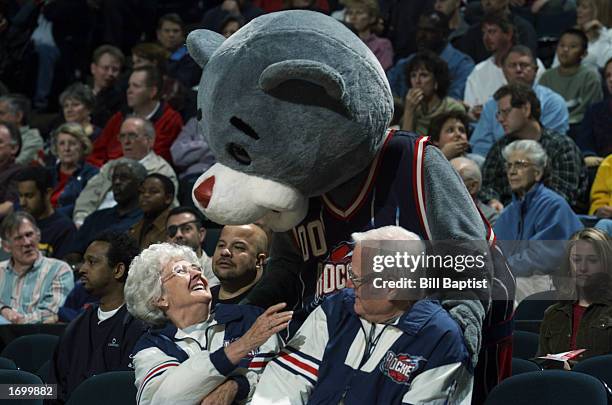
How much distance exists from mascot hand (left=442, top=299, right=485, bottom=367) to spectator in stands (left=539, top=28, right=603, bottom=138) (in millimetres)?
4648

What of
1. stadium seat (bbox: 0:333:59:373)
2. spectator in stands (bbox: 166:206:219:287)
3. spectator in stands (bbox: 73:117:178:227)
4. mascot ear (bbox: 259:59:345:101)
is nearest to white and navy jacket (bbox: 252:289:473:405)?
mascot ear (bbox: 259:59:345:101)

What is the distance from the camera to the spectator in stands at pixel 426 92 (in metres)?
7.42

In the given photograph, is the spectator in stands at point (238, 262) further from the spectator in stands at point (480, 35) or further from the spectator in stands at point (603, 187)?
the spectator in stands at point (480, 35)

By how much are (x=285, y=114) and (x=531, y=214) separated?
119 inches

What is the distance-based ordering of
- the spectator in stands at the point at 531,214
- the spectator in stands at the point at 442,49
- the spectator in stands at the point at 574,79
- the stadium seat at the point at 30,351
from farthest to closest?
the spectator in stands at the point at 442,49 < the spectator in stands at the point at 574,79 < the spectator in stands at the point at 531,214 < the stadium seat at the point at 30,351

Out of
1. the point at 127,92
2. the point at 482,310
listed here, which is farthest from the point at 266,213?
the point at 127,92

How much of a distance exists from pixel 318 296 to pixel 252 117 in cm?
59

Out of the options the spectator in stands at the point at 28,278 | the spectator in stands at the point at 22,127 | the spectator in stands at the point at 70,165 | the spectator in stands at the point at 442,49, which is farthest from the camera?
the spectator in stands at the point at 22,127

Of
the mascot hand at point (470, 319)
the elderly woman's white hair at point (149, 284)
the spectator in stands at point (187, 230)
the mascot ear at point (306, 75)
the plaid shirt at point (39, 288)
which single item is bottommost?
the plaid shirt at point (39, 288)

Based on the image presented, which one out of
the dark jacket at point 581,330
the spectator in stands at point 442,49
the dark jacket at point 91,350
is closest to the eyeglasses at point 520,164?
the dark jacket at point 581,330

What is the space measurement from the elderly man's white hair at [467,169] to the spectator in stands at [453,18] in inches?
→ 114

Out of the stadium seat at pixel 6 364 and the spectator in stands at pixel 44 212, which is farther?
the spectator in stands at pixel 44 212

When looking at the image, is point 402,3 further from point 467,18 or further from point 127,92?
point 127,92

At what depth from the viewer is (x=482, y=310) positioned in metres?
3.15
